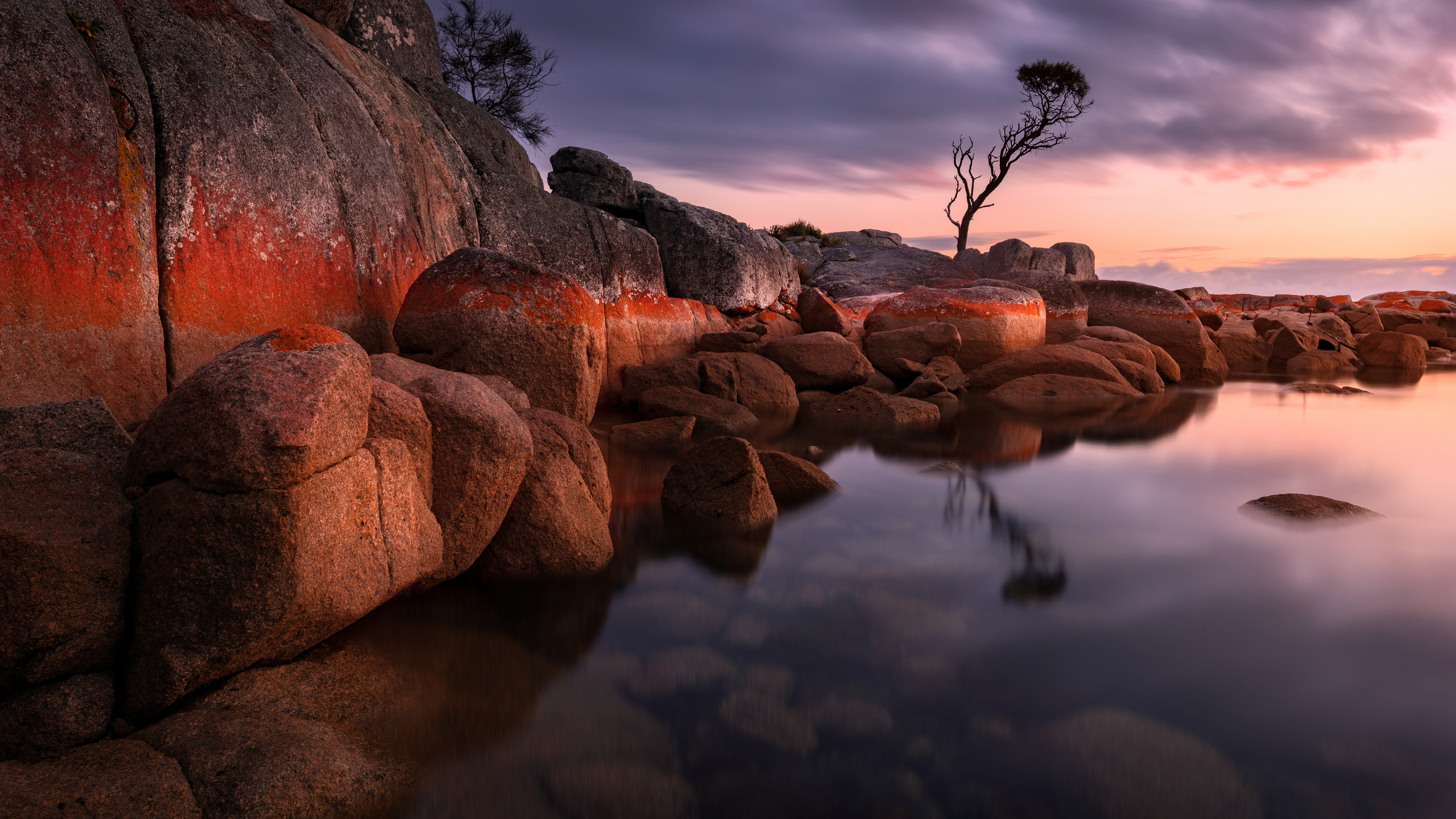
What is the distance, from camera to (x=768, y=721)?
7.57ft

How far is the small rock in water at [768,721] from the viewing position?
2203 millimetres

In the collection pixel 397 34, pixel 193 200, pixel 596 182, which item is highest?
pixel 397 34

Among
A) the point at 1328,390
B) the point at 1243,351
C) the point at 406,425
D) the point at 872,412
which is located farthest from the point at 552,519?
the point at 1243,351

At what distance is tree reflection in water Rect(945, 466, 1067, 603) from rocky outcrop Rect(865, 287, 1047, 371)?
20.3 feet

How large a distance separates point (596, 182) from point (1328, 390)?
38.4 ft

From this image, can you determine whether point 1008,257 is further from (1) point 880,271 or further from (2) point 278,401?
(2) point 278,401

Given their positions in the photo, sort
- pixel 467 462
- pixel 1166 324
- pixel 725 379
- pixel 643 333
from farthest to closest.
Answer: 1. pixel 1166 324
2. pixel 643 333
3. pixel 725 379
4. pixel 467 462

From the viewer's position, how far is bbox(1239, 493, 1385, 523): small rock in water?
4.61 metres

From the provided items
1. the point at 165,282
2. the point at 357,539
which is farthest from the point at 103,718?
the point at 165,282

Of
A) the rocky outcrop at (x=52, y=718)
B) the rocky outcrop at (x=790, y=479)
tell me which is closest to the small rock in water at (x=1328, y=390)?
the rocky outcrop at (x=790, y=479)

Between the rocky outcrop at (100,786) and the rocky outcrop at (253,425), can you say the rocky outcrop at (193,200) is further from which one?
the rocky outcrop at (100,786)

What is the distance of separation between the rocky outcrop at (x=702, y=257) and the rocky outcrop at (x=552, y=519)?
22.9 ft

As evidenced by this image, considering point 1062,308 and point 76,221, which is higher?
point 76,221

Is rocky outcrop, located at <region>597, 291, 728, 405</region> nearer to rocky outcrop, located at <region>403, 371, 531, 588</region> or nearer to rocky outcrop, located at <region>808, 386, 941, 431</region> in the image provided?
rocky outcrop, located at <region>808, 386, 941, 431</region>
